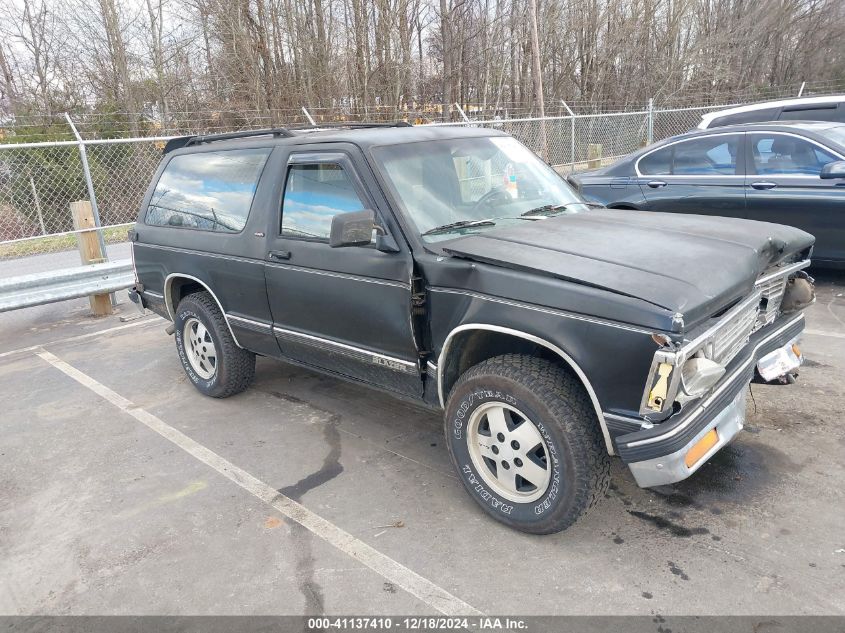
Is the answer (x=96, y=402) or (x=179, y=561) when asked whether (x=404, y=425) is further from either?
(x=96, y=402)

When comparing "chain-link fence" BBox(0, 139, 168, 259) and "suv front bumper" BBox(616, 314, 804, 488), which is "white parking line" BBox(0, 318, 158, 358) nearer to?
"chain-link fence" BBox(0, 139, 168, 259)

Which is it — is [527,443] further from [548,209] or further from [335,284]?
[548,209]

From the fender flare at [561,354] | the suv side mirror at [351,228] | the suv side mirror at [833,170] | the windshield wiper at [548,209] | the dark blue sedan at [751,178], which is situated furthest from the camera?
the dark blue sedan at [751,178]

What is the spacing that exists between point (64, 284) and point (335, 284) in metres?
4.73

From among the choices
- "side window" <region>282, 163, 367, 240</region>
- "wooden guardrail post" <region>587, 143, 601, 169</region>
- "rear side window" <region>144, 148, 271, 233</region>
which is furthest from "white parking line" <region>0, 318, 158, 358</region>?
"wooden guardrail post" <region>587, 143, 601, 169</region>

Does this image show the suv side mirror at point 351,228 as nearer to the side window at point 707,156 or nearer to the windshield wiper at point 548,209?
the windshield wiper at point 548,209

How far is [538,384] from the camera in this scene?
2.84 m

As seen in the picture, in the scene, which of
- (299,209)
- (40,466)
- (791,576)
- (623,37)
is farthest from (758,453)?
(623,37)

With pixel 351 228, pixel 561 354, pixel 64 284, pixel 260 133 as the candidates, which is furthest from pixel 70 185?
pixel 561 354

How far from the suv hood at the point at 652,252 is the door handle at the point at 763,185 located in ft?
10.6

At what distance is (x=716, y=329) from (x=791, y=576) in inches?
42.7

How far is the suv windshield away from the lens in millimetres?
3520

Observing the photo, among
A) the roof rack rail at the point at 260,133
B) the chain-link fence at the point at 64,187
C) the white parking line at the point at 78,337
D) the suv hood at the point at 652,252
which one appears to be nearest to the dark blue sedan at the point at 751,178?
the roof rack rail at the point at 260,133

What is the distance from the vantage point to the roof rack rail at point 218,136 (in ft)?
14.8
